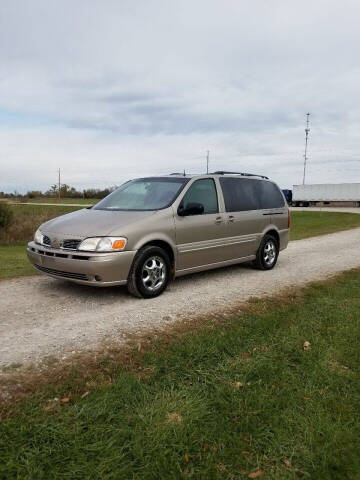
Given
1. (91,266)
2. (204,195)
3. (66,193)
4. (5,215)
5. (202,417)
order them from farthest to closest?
(66,193)
(5,215)
(204,195)
(91,266)
(202,417)

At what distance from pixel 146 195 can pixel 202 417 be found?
4.13 metres

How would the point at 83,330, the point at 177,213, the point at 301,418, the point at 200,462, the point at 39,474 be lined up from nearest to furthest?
the point at 39,474
the point at 200,462
the point at 301,418
the point at 83,330
the point at 177,213

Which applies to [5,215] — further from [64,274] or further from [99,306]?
[99,306]

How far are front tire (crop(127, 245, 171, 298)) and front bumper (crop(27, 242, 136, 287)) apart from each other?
116 mm

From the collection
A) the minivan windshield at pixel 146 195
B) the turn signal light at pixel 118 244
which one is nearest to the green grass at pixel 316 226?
the minivan windshield at pixel 146 195

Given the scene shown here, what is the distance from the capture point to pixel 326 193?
49344 mm

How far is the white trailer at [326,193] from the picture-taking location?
47750 millimetres

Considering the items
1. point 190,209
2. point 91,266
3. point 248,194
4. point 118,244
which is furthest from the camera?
point 248,194

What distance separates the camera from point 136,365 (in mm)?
3430

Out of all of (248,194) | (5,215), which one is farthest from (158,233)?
(5,215)

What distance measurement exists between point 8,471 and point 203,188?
507 centimetres

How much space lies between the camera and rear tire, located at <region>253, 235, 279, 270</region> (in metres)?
7.78

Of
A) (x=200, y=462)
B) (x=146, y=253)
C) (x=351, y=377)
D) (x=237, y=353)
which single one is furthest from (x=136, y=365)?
(x=146, y=253)

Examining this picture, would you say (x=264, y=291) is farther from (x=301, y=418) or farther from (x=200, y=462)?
(x=200, y=462)
